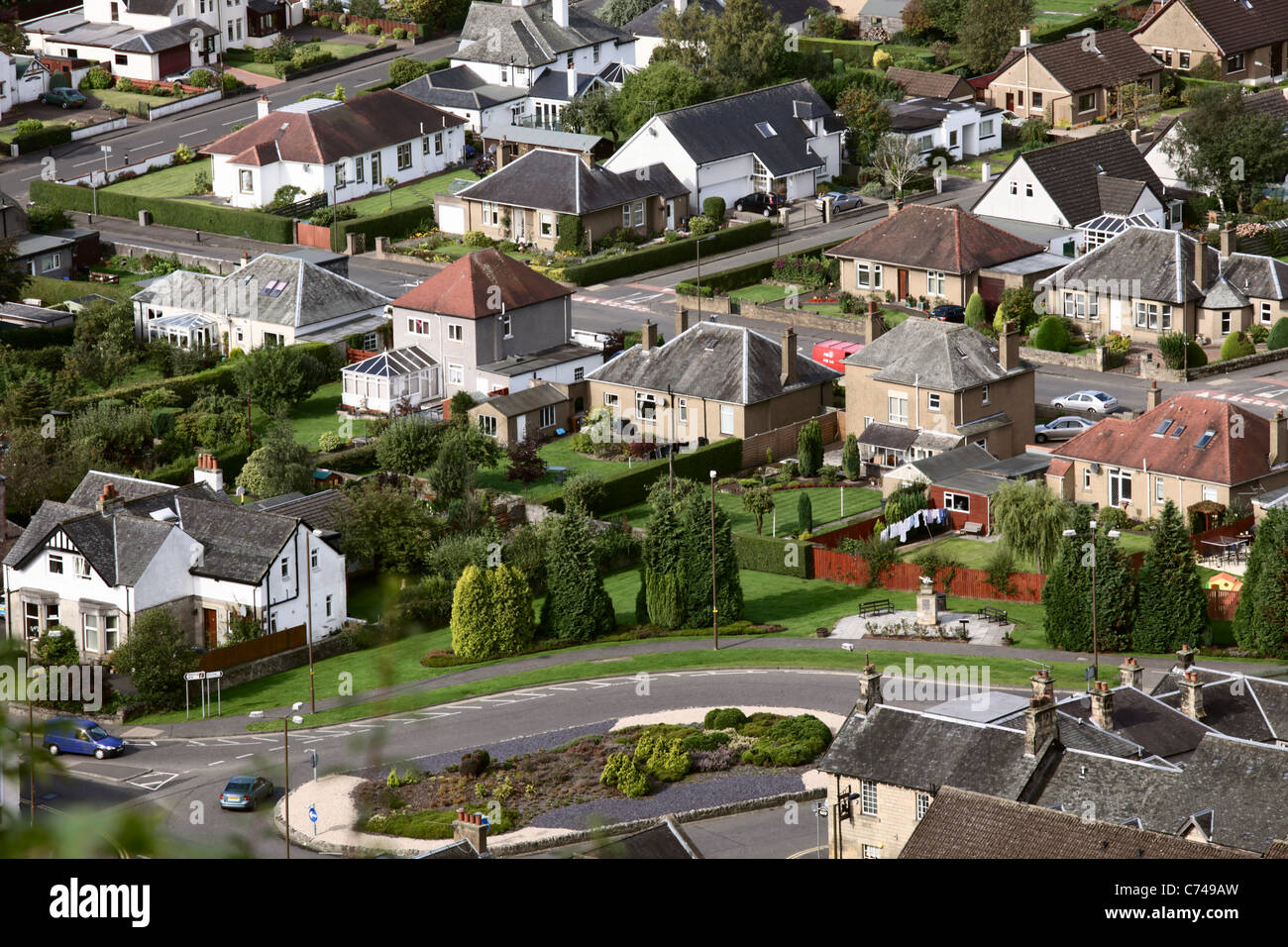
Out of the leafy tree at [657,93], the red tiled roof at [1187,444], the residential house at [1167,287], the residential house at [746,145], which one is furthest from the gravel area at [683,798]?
the leafy tree at [657,93]

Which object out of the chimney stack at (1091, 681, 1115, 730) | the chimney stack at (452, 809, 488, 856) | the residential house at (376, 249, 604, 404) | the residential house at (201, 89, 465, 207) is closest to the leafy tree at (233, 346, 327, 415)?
the residential house at (376, 249, 604, 404)

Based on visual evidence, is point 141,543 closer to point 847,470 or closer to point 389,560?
point 389,560

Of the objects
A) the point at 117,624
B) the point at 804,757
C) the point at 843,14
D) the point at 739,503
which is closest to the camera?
the point at 804,757

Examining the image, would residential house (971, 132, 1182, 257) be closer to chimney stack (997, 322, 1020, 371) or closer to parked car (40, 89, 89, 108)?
chimney stack (997, 322, 1020, 371)

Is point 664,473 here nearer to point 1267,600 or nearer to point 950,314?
point 950,314
